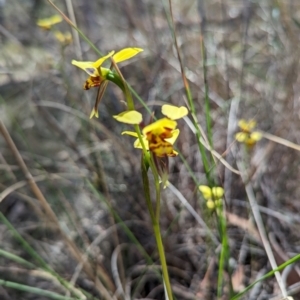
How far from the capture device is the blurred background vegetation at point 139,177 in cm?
93

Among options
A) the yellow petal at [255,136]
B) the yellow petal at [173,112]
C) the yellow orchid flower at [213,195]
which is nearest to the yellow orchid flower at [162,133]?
the yellow petal at [173,112]

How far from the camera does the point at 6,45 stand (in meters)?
1.94

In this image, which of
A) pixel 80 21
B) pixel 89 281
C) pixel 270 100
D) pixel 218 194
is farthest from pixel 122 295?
pixel 80 21

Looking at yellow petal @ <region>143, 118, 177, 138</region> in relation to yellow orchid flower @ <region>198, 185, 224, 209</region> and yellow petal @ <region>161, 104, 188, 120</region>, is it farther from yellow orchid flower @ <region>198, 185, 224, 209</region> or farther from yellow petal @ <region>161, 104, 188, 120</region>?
yellow orchid flower @ <region>198, 185, 224, 209</region>

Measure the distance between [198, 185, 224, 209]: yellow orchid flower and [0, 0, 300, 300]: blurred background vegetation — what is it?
0.03m

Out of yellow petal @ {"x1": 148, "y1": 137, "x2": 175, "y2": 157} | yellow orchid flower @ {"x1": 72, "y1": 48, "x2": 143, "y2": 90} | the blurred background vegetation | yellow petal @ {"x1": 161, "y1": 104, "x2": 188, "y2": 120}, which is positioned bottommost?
the blurred background vegetation

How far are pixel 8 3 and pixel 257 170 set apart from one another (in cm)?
136

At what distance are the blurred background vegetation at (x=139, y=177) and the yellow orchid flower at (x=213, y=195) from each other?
0.03m

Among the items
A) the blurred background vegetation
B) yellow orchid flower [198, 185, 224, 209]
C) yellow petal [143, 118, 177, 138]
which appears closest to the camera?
yellow petal [143, 118, 177, 138]

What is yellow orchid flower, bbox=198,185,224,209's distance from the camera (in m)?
0.66

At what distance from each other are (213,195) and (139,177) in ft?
1.59

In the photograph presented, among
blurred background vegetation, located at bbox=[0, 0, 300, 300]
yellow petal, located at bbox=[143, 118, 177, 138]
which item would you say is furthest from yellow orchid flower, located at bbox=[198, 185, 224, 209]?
yellow petal, located at bbox=[143, 118, 177, 138]

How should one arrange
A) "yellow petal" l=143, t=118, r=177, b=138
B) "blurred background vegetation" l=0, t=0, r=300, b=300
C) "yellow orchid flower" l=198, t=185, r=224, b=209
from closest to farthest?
"yellow petal" l=143, t=118, r=177, b=138 < "yellow orchid flower" l=198, t=185, r=224, b=209 < "blurred background vegetation" l=0, t=0, r=300, b=300

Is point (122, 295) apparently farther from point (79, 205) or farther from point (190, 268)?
point (79, 205)
